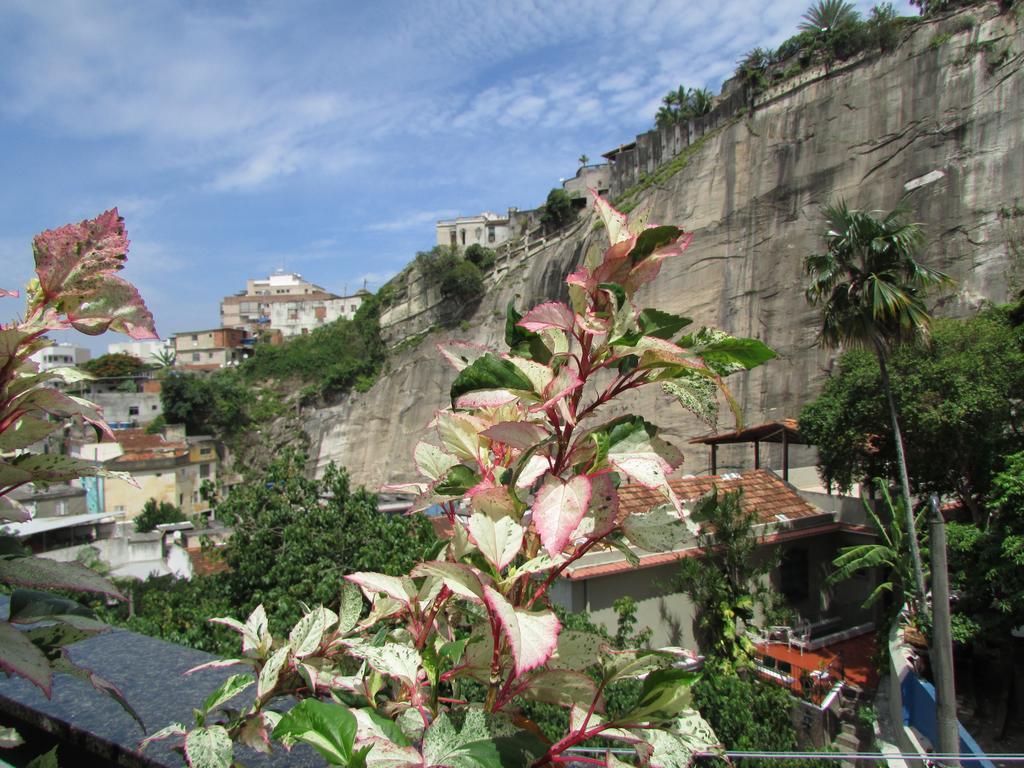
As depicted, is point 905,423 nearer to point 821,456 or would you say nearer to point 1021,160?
point 821,456

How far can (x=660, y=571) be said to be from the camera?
9562 millimetres

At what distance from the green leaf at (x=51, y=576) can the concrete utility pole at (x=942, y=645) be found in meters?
5.32

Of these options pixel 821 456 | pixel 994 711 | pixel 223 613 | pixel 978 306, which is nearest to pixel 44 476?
pixel 223 613

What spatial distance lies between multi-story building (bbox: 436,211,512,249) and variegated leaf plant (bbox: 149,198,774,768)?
40632 millimetres

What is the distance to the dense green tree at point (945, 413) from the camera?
38.1 feet

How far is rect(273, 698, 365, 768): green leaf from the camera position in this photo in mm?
705

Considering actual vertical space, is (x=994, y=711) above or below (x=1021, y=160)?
below

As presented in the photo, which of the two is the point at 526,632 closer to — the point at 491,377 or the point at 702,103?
the point at 491,377

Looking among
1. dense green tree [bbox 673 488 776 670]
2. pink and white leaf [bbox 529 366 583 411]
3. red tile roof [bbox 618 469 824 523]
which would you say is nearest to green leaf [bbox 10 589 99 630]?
pink and white leaf [bbox 529 366 583 411]

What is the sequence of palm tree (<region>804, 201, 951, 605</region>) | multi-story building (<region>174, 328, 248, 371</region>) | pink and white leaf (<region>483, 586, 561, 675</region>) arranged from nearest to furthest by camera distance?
pink and white leaf (<region>483, 586, 561, 675</region>) → palm tree (<region>804, 201, 951, 605</region>) → multi-story building (<region>174, 328, 248, 371</region>)

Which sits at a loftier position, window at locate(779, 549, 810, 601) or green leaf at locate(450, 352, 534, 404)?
green leaf at locate(450, 352, 534, 404)

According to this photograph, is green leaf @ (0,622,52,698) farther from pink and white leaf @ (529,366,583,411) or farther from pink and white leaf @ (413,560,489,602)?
pink and white leaf @ (529,366,583,411)

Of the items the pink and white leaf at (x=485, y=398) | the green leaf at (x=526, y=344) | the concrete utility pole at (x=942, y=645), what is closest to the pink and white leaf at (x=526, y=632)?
the pink and white leaf at (x=485, y=398)

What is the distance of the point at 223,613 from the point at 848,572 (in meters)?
8.26
